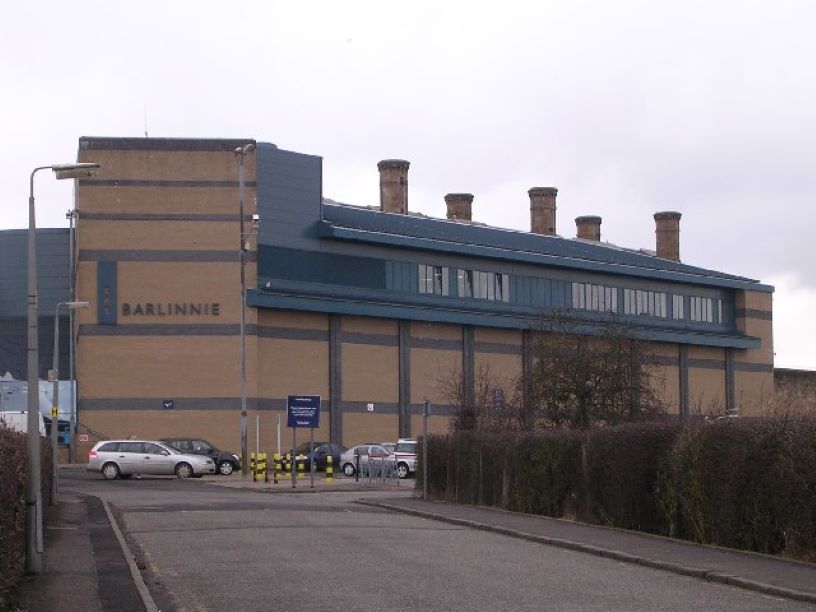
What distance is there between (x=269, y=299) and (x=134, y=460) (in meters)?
14.9

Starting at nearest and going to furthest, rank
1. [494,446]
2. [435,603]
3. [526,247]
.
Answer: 1. [435,603]
2. [494,446]
3. [526,247]

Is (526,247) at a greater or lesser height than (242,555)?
greater

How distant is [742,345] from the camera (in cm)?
8650

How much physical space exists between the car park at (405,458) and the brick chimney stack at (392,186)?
28.3 m

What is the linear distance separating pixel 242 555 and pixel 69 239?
5813 cm

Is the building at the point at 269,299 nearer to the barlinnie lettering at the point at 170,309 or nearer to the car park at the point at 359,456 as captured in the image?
the barlinnie lettering at the point at 170,309

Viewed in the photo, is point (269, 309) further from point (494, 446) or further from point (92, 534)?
point (92, 534)

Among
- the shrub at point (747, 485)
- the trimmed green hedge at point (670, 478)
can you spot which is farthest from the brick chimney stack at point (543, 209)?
the shrub at point (747, 485)

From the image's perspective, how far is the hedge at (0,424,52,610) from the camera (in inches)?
533

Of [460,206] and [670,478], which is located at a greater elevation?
[460,206]

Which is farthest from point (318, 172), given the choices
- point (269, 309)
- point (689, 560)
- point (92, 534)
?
point (689, 560)

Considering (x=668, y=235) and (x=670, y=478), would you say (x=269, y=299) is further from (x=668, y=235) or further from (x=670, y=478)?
(x=670, y=478)

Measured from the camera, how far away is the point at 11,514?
1470cm

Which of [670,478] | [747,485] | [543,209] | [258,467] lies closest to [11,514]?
[747,485]
